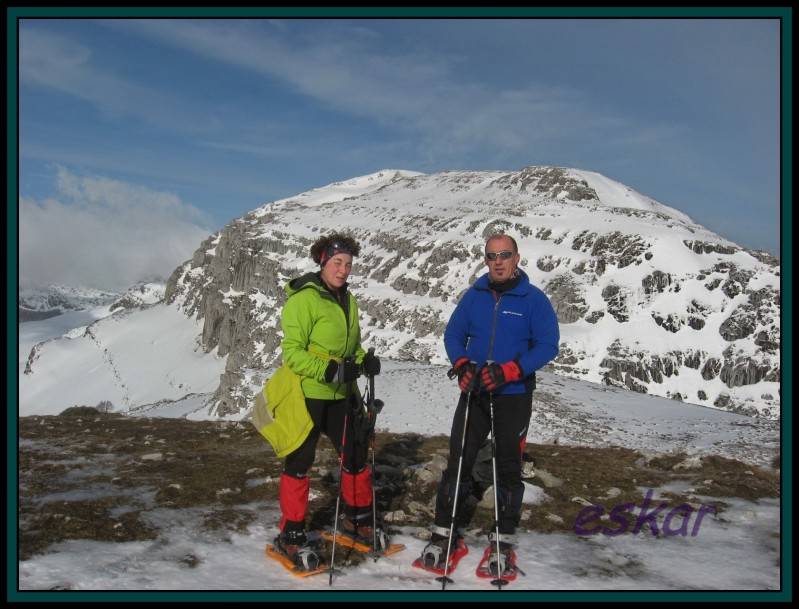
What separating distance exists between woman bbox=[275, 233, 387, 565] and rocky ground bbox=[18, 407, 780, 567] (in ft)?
2.71

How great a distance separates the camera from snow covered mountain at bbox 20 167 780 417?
71.1m

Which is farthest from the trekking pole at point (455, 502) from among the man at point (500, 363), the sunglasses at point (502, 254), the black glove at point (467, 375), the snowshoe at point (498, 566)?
the sunglasses at point (502, 254)

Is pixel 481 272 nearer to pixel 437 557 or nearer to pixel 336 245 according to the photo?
pixel 336 245

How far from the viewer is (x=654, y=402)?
26.6m

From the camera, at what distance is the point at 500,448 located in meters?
7.02

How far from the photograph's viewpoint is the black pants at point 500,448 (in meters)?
6.91

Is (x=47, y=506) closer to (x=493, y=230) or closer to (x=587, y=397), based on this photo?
(x=587, y=397)

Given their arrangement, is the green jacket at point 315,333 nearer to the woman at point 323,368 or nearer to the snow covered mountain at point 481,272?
the woman at point 323,368

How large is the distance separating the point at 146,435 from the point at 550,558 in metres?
11.0

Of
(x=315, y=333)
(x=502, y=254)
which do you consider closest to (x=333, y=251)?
(x=315, y=333)

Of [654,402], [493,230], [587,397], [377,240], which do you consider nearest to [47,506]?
[587,397]

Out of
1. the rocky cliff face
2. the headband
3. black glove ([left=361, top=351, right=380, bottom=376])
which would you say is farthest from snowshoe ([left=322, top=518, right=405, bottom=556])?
the rocky cliff face

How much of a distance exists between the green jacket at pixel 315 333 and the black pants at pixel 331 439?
6.7 inches
